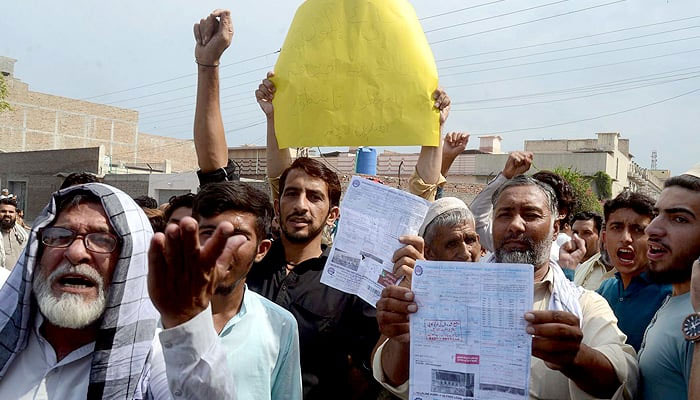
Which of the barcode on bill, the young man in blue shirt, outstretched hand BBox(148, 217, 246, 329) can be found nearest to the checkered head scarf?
outstretched hand BBox(148, 217, 246, 329)

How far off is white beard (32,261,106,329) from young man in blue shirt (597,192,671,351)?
2.76m

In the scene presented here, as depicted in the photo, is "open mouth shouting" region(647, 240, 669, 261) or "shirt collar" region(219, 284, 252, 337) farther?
"open mouth shouting" region(647, 240, 669, 261)

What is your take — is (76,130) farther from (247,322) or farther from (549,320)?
(549,320)

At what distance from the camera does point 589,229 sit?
6.50 meters

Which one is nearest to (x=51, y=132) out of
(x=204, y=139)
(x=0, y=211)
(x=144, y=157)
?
(x=144, y=157)

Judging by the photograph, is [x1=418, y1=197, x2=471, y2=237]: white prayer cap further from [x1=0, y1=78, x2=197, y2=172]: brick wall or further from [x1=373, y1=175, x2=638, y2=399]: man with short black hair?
[x1=0, y1=78, x2=197, y2=172]: brick wall

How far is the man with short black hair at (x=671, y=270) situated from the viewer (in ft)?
7.24

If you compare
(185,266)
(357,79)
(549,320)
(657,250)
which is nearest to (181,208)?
(357,79)

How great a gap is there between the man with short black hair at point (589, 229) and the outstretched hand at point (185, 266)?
5.60 meters

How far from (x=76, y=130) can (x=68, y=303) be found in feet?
165

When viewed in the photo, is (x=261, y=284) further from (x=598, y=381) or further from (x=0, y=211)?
(x=0, y=211)

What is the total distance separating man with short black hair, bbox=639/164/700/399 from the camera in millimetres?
2207

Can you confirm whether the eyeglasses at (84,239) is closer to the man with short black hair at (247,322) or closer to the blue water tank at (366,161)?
the man with short black hair at (247,322)

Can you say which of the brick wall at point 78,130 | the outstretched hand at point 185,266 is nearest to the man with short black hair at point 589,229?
the outstretched hand at point 185,266
